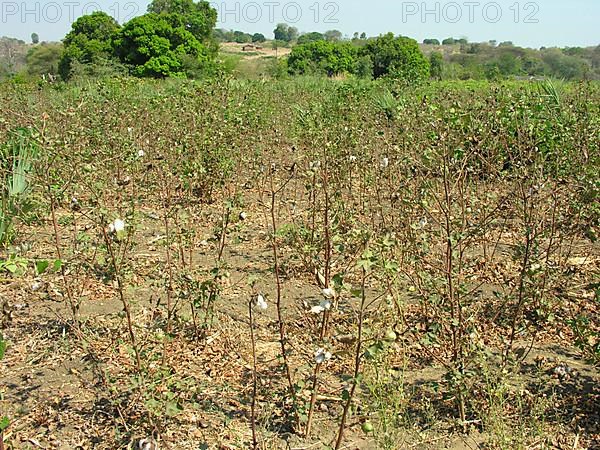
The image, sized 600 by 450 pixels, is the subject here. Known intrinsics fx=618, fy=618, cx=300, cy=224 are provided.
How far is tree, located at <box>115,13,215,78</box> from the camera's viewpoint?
3005 cm

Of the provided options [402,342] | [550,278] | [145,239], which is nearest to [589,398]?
[550,278]

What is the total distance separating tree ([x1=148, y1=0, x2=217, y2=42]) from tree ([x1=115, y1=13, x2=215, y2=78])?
2.56 m

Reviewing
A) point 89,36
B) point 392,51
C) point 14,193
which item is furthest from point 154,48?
point 14,193

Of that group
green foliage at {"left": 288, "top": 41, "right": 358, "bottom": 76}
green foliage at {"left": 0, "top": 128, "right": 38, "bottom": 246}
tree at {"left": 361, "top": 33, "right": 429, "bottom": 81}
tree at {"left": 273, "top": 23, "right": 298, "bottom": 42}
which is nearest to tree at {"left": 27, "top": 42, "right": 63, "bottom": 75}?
green foliage at {"left": 288, "top": 41, "right": 358, "bottom": 76}

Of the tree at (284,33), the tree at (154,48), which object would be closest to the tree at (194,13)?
the tree at (154,48)

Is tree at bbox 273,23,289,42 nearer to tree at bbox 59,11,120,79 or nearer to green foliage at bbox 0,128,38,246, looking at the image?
tree at bbox 59,11,120,79

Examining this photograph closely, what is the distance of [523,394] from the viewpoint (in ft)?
8.92

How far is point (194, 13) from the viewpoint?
3641 cm

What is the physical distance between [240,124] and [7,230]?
2240 mm

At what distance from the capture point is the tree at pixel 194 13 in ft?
116

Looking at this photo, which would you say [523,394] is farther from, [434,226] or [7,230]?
[7,230]

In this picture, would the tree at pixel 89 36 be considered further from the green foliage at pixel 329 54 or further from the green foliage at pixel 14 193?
the green foliage at pixel 14 193

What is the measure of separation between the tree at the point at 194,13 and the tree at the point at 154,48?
256 cm

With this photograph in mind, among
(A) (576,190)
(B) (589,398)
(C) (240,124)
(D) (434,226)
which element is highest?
(C) (240,124)
